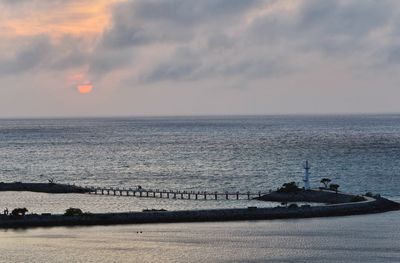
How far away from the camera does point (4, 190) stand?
12681cm

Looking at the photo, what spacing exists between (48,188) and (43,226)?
43314 mm

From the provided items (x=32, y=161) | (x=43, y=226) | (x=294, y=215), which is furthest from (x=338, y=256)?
(x=32, y=161)

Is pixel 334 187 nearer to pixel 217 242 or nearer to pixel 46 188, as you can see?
pixel 217 242

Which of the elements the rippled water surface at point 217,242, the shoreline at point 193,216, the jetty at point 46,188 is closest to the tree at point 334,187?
the shoreline at point 193,216

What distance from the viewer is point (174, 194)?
117 m

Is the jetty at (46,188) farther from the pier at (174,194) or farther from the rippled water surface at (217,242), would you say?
the rippled water surface at (217,242)

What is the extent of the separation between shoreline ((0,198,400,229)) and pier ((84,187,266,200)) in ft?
68.9

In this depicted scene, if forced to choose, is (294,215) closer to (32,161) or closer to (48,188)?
(48,188)

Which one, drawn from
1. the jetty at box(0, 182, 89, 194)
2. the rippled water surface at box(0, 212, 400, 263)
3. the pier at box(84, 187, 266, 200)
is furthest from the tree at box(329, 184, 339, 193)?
the jetty at box(0, 182, 89, 194)

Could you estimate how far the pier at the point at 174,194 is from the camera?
114 metres

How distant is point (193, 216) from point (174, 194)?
29.6 m

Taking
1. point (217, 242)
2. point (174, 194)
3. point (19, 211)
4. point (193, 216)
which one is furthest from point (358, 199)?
point (19, 211)

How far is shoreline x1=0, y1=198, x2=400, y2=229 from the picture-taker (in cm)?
8481

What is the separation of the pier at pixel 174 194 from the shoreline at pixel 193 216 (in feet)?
68.9
